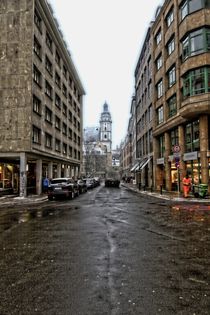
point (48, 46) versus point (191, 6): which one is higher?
point (48, 46)

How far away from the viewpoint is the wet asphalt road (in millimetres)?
3541

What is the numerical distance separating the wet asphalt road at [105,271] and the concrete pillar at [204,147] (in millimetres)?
14457

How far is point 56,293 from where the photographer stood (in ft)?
12.8

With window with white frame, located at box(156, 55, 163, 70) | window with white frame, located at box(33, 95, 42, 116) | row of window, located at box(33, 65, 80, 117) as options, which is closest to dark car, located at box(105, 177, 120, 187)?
row of window, located at box(33, 65, 80, 117)

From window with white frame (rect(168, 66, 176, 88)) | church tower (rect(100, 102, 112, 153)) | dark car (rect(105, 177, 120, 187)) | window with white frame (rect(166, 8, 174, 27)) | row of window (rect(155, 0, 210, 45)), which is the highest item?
church tower (rect(100, 102, 112, 153))

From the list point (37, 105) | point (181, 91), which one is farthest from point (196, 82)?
point (37, 105)

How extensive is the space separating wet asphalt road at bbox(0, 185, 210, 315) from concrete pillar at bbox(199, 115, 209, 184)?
14457mm

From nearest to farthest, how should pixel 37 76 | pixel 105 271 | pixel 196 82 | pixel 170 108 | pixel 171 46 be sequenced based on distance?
1. pixel 105 271
2. pixel 196 82
3. pixel 37 76
4. pixel 171 46
5. pixel 170 108

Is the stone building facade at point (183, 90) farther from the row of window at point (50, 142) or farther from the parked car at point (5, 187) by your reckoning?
the parked car at point (5, 187)

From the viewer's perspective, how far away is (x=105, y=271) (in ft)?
15.9

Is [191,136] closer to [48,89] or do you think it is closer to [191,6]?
[191,6]

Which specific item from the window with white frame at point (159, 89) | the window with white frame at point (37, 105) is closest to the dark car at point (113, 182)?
the window with white frame at point (159, 89)

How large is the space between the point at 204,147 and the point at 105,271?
19680 mm

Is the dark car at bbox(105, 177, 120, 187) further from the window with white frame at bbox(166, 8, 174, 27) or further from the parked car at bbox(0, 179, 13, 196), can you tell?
the window with white frame at bbox(166, 8, 174, 27)
